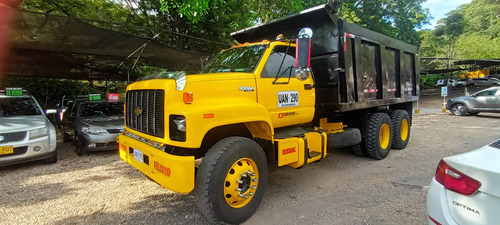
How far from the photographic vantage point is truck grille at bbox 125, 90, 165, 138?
316cm

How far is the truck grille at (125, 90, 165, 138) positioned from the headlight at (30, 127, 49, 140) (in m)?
2.72

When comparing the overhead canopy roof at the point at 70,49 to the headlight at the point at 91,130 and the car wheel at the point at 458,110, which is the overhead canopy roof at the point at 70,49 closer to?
the headlight at the point at 91,130

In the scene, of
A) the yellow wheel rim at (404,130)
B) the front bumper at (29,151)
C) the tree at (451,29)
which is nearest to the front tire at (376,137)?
the yellow wheel rim at (404,130)

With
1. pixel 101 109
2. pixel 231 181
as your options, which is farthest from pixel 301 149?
pixel 101 109

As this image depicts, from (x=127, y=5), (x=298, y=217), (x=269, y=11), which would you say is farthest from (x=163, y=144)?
(x=269, y=11)

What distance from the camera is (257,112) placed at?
3.38m

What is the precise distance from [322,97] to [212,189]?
2.92m

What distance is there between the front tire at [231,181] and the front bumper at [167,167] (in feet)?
0.52

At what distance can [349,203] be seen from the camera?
12.1 ft

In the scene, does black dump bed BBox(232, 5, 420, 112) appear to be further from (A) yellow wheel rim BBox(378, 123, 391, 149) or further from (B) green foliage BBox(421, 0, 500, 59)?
(B) green foliage BBox(421, 0, 500, 59)

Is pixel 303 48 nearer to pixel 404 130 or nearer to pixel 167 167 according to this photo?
pixel 167 167

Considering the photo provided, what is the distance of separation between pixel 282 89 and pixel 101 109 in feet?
→ 18.7

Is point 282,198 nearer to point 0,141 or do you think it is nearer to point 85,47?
point 0,141

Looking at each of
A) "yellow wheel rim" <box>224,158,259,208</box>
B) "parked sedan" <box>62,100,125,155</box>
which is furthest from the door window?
"parked sedan" <box>62,100,125,155</box>
